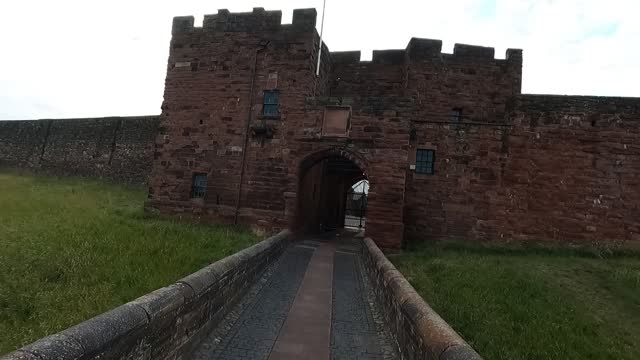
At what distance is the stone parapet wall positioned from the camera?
24266 mm

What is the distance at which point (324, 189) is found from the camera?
68.4ft

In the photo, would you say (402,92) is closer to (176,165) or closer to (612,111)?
(612,111)

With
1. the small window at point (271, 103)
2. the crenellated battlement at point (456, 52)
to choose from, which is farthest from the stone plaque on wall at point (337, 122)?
the crenellated battlement at point (456, 52)

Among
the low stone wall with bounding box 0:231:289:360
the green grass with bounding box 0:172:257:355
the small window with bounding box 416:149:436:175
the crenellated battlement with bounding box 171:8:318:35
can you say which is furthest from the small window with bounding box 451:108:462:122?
the low stone wall with bounding box 0:231:289:360

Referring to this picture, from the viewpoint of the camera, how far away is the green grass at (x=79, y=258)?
5.59 metres

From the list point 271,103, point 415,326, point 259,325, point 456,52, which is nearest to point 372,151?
point 271,103

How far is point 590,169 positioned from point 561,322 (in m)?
9.40

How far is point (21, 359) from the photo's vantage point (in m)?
2.27

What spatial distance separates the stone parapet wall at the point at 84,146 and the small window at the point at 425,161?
1574cm

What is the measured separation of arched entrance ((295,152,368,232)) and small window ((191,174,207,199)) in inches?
146

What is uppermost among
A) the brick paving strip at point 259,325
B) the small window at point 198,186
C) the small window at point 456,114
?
the small window at point 456,114

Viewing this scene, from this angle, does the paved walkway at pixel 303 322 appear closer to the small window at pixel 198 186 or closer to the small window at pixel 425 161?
the small window at pixel 198 186

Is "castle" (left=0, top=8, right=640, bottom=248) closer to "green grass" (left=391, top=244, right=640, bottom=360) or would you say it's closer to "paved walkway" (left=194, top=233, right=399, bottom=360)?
"green grass" (left=391, top=244, right=640, bottom=360)

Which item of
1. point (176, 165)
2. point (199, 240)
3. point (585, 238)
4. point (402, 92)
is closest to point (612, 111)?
point (585, 238)
